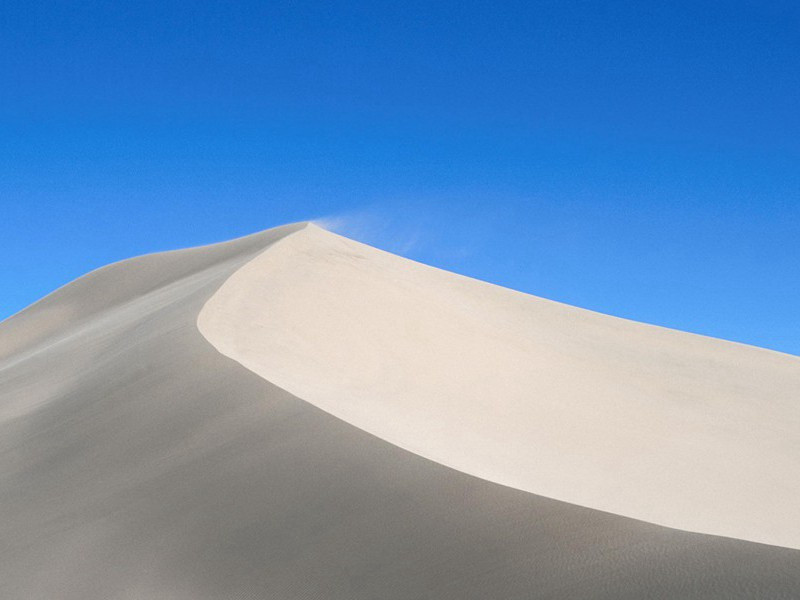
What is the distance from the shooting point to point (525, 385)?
13648mm

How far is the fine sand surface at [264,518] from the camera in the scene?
479cm

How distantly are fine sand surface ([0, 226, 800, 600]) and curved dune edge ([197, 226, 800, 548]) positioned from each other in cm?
50

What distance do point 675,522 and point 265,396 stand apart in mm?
3698

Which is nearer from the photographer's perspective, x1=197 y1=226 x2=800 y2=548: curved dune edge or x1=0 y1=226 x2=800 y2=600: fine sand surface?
x1=0 y1=226 x2=800 y2=600: fine sand surface

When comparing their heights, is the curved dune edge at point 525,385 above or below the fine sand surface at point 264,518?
above

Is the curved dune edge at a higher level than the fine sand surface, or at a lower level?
higher

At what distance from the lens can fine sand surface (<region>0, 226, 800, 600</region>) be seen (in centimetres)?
479

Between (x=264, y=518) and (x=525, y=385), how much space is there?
301 inches

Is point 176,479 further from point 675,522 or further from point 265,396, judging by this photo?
point 675,522

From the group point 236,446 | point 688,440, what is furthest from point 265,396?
point 688,440

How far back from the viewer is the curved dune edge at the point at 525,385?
8.84 metres

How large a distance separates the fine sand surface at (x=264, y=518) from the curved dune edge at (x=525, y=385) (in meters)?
0.50

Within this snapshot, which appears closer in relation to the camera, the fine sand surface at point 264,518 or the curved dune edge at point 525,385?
the fine sand surface at point 264,518

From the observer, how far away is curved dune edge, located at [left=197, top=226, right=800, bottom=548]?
348 inches
